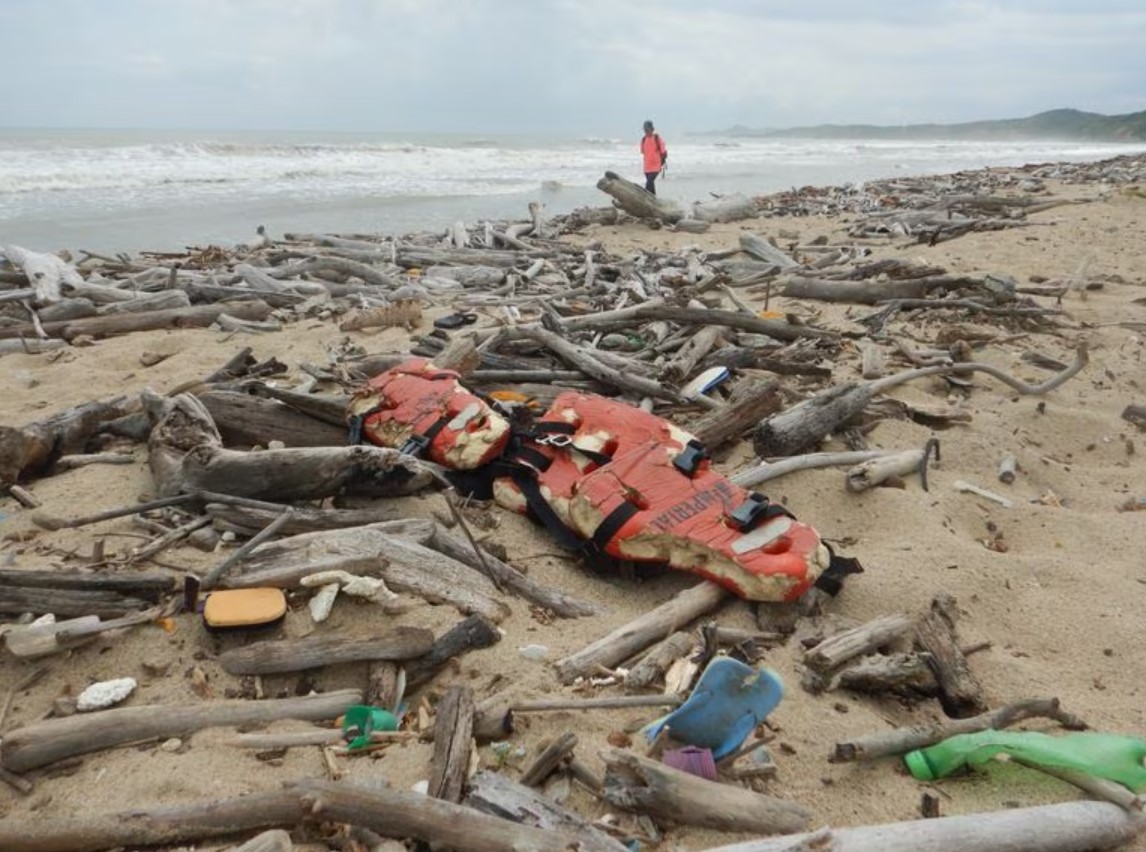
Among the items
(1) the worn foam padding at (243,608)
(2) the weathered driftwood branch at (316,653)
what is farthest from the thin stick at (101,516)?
(2) the weathered driftwood branch at (316,653)

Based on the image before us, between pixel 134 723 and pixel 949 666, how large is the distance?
8.75 feet

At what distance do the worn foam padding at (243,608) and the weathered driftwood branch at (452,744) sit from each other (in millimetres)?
743

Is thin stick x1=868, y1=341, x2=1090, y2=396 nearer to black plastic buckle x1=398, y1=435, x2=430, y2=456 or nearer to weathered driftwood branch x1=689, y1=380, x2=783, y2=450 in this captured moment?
weathered driftwood branch x1=689, y1=380, x2=783, y2=450

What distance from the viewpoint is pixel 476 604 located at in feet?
9.94

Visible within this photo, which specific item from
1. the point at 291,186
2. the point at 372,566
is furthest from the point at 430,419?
the point at 291,186

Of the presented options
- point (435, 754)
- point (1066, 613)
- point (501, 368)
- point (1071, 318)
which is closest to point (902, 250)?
point (1071, 318)

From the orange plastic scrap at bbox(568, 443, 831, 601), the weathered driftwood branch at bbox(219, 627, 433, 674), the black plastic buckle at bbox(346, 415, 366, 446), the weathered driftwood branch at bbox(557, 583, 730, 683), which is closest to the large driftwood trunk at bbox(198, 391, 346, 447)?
the black plastic buckle at bbox(346, 415, 366, 446)

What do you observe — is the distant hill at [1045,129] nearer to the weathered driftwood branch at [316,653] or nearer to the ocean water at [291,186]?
the ocean water at [291,186]

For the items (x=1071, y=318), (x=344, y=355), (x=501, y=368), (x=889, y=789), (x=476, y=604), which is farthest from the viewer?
(x=1071, y=318)

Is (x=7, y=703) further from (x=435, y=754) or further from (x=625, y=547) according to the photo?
(x=625, y=547)

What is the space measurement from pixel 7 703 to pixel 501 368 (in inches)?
136

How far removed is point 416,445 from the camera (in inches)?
157

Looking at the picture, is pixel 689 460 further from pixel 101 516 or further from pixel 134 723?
pixel 101 516

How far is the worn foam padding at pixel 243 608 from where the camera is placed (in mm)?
2729
